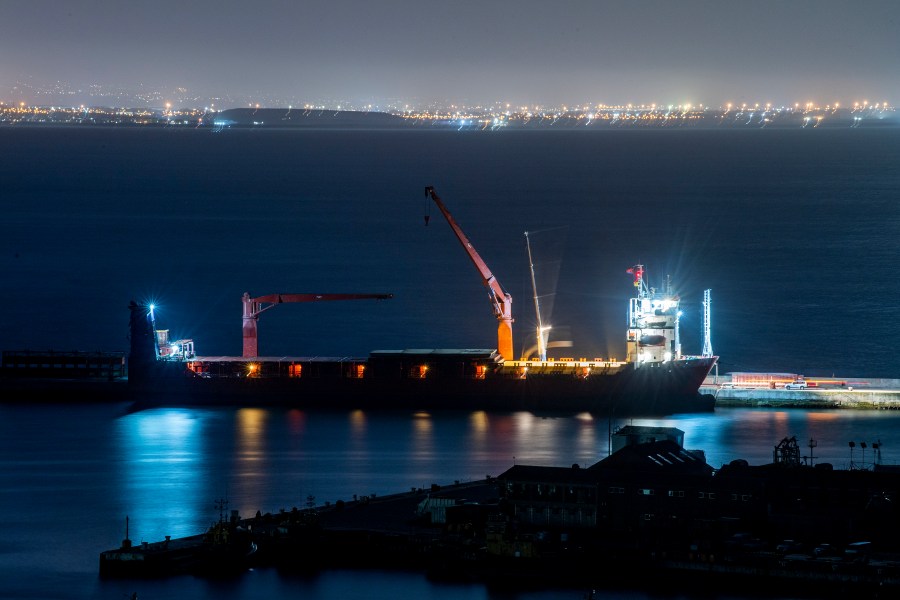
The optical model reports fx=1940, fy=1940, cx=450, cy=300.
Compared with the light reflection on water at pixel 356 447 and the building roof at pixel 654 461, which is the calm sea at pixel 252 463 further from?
the building roof at pixel 654 461

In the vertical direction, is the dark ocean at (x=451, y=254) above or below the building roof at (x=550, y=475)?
above

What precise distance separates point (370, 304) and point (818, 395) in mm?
19711

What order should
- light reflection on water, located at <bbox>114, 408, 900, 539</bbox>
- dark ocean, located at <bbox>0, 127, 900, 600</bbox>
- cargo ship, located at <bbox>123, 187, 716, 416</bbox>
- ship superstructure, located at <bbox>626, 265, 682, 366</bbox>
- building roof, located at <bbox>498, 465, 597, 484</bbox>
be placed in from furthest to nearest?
ship superstructure, located at <bbox>626, 265, 682, 366</bbox> → cargo ship, located at <bbox>123, 187, 716, 416</bbox> → light reflection on water, located at <bbox>114, 408, 900, 539</bbox> → dark ocean, located at <bbox>0, 127, 900, 600</bbox> → building roof, located at <bbox>498, 465, 597, 484</bbox>

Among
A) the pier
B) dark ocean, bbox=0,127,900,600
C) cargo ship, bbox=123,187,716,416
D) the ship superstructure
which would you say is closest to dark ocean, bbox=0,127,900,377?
dark ocean, bbox=0,127,900,600

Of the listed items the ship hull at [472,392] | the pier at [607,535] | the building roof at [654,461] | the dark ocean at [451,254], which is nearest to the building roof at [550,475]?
the pier at [607,535]

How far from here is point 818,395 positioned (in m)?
37.6

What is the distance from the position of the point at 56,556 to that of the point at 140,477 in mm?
5831

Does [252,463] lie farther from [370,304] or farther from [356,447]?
[370,304]

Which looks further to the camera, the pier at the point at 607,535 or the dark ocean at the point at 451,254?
the dark ocean at the point at 451,254

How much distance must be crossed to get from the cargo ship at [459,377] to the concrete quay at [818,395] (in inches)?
28.3

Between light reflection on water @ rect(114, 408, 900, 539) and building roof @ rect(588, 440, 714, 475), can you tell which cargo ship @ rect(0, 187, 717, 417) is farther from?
building roof @ rect(588, 440, 714, 475)

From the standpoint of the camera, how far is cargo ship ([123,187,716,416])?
3775 centimetres

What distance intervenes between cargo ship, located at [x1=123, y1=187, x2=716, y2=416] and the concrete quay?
72 centimetres

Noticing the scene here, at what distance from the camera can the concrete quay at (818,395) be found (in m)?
37.2
